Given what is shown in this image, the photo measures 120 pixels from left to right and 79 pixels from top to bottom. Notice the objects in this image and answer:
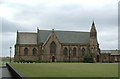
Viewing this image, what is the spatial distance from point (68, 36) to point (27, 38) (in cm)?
1440

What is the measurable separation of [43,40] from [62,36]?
25.2ft

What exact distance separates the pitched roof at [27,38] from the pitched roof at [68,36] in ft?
8.36

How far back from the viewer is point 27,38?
99375mm

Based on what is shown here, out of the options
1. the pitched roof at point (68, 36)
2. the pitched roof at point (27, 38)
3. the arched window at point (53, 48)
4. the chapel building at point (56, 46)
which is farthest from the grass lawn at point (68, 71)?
the pitched roof at point (68, 36)

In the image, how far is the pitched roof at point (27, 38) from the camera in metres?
98.2

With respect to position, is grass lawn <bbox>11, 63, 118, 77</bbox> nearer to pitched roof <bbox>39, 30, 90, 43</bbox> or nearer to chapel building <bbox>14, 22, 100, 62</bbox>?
chapel building <bbox>14, 22, 100, 62</bbox>

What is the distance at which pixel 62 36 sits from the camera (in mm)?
102125

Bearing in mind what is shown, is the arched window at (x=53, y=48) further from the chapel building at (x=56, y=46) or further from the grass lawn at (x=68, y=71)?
the grass lawn at (x=68, y=71)

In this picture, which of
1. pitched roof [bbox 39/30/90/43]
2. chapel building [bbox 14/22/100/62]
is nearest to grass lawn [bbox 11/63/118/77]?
chapel building [bbox 14/22/100/62]

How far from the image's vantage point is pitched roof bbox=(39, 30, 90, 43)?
327ft

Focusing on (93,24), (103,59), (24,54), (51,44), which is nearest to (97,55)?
(103,59)

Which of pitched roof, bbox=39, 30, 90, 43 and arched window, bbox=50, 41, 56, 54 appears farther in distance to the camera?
pitched roof, bbox=39, 30, 90, 43

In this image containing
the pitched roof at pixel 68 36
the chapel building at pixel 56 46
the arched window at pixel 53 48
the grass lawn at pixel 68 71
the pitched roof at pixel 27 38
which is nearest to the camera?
the grass lawn at pixel 68 71

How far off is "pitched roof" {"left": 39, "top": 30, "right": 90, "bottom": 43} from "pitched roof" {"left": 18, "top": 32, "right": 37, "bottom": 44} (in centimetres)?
255
